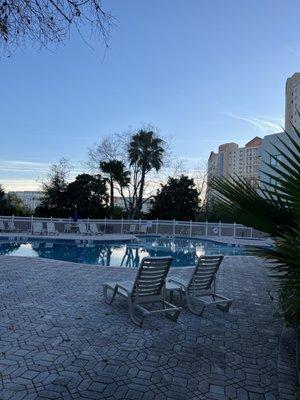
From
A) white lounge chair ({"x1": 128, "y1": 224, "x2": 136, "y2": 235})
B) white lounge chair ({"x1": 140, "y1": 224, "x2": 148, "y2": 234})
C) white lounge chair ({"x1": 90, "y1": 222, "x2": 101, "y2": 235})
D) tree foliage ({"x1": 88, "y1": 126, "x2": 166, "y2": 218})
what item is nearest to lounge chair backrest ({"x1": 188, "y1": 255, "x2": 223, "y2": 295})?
white lounge chair ({"x1": 90, "y1": 222, "x2": 101, "y2": 235})

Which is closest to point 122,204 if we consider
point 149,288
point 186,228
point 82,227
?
point 186,228

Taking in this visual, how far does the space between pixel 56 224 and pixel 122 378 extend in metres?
19.5

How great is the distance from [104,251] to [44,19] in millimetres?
14795

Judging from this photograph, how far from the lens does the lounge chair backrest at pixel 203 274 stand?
5.85 meters

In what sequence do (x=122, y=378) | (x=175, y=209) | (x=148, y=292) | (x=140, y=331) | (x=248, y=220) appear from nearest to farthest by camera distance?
(x=248, y=220), (x=122, y=378), (x=140, y=331), (x=148, y=292), (x=175, y=209)

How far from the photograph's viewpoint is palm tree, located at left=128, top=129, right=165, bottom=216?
97.7ft

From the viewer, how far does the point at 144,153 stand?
29891mm

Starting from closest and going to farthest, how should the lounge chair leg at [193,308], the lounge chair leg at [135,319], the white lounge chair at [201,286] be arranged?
1. the lounge chair leg at [135,319]
2. the lounge chair leg at [193,308]
3. the white lounge chair at [201,286]

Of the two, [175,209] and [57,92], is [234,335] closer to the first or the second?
[57,92]

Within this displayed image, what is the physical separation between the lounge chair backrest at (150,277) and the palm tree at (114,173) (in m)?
23.6

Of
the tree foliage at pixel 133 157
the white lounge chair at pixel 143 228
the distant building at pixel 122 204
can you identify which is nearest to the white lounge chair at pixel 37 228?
the white lounge chair at pixel 143 228

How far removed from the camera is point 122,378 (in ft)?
11.0

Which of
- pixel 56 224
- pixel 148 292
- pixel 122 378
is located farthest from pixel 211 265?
pixel 56 224

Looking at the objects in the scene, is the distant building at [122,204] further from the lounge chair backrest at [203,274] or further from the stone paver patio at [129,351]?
the lounge chair backrest at [203,274]
